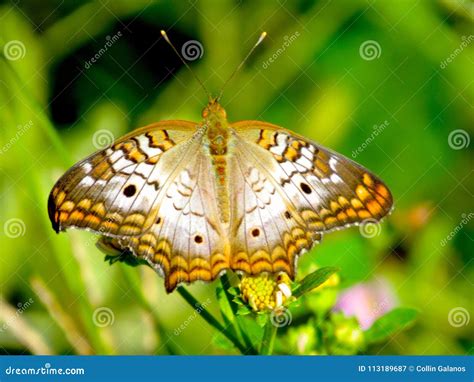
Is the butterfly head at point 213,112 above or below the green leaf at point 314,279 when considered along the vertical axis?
above

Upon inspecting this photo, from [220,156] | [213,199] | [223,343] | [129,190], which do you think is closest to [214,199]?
[213,199]

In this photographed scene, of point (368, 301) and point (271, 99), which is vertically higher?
point (271, 99)

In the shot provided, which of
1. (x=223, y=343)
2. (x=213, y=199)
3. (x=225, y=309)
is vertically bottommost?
(x=223, y=343)

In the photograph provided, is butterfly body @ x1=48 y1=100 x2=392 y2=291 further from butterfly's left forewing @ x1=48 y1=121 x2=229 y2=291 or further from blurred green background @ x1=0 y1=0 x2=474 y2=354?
blurred green background @ x1=0 y1=0 x2=474 y2=354

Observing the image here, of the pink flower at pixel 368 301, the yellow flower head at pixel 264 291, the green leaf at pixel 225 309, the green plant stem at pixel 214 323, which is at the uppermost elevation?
the pink flower at pixel 368 301

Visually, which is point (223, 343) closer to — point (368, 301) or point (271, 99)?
point (368, 301)

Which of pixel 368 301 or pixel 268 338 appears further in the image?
pixel 368 301

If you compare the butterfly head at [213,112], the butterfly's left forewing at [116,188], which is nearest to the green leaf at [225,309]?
the butterfly's left forewing at [116,188]

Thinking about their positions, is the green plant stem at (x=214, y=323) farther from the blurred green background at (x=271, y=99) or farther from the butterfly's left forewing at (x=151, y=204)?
the blurred green background at (x=271, y=99)
